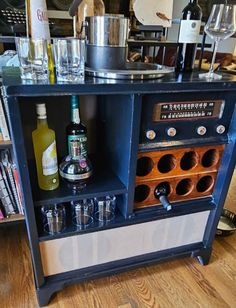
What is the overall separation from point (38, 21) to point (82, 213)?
2.13 ft

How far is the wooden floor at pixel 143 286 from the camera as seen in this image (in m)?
1.00

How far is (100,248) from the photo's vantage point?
0.97 m

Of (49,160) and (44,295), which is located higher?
(49,160)

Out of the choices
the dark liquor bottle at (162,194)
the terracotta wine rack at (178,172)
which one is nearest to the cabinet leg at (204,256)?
the terracotta wine rack at (178,172)

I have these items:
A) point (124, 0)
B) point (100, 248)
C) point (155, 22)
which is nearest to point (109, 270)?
point (100, 248)

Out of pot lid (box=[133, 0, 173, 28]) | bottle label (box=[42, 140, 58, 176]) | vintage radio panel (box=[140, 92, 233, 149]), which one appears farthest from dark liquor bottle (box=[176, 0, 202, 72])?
bottle label (box=[42, 140, 58, 176])

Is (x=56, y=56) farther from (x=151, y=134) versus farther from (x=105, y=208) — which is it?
(x=105, y=208)

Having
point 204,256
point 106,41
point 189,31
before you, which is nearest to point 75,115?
point 106,41

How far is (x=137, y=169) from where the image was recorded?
3.10 ft

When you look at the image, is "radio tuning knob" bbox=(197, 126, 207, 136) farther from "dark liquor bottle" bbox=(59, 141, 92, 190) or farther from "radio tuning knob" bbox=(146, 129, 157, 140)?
"dark liquor bottle" bbox=(59, 141, 92, 190)

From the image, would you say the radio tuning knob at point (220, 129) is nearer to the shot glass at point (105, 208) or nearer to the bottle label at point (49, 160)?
the shot glass at point (105, 208)

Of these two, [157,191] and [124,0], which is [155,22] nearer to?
[157,191]

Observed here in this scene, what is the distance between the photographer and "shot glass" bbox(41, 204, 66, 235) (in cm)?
87

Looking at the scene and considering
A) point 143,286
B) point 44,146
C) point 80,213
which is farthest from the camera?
point 143,286
